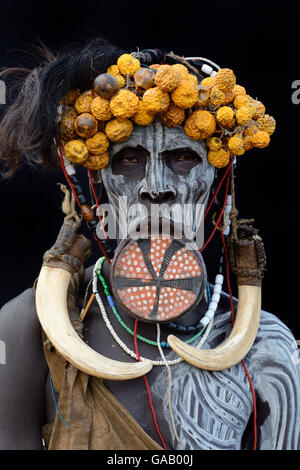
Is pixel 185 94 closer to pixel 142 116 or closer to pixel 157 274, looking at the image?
pixel 142 116

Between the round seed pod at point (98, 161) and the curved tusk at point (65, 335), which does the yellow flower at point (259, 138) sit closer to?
the round seed pod at point (98, 161)

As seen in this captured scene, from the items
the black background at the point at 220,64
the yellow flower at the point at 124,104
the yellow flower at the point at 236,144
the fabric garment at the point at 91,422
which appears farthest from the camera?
the black background at the point at 220,64

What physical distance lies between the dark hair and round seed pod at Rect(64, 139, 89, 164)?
2.4 inches

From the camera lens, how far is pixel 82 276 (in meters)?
2.22

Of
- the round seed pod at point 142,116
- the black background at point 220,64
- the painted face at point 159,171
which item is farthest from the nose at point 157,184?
the black background at point 220,64

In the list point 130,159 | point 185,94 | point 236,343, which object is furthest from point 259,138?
point 236,343

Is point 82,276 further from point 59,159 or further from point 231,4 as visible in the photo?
point 231,4

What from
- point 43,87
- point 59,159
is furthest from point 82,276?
point 43,87

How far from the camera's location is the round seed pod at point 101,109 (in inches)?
80.4

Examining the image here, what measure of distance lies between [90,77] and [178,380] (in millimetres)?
1001

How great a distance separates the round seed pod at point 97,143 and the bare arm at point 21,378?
55 cm

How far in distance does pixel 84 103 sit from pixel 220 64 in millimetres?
1467

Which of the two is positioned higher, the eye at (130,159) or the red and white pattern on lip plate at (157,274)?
the eye at (130,159)

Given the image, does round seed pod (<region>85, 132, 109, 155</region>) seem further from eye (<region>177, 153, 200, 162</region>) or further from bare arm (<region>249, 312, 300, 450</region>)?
bare arm (<region>249, 312, 300, 450</region>)
